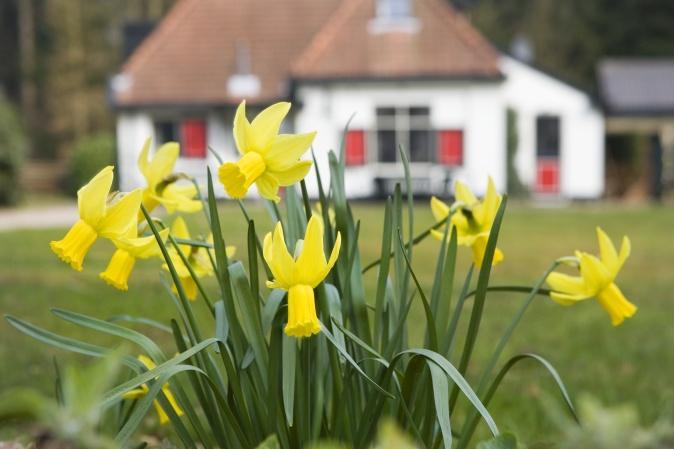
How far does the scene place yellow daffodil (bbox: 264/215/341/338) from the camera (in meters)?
1.04

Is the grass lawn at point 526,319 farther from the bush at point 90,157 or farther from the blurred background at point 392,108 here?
the bush at point 90,157

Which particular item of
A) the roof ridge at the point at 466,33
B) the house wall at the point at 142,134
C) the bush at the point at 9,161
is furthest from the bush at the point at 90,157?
the roof ridge at the point at 466,33

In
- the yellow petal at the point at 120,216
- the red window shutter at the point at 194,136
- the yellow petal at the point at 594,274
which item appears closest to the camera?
the yellow petal at the point at 120,216

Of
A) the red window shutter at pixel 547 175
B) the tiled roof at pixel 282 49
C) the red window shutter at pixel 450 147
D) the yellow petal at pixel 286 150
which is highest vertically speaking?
the tiled roof at pixel 282 49

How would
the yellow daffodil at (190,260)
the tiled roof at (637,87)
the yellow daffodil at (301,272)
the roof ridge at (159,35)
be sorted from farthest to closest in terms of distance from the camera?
the roof ridge at (159,35), the tiled roof at (637,87), the yellow daffodil at (190,260), the yellow daffodil at (301,272)

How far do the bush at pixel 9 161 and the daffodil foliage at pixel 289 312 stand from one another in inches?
631

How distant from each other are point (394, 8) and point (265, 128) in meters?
15.8

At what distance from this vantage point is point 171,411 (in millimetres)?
1300

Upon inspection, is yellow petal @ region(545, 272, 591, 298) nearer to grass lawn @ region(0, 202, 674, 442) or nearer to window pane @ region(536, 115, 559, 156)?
grass lawn @ region(0, 202, 674, 442)

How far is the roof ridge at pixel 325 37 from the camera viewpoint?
1614cm

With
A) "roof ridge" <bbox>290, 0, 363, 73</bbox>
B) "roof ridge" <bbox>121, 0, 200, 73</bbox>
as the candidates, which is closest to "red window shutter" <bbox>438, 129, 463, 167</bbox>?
"roof ridge" <bbox>290, 0, 363, 73</bbox>

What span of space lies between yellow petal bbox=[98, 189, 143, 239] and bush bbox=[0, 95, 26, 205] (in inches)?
641

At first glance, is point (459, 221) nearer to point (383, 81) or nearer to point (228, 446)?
point (228, 446)

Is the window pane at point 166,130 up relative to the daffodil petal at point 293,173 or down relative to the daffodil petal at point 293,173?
down
